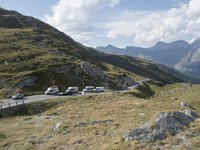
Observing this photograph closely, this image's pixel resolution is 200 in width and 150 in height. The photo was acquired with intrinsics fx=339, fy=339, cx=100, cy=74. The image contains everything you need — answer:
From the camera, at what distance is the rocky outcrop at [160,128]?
41625 mm

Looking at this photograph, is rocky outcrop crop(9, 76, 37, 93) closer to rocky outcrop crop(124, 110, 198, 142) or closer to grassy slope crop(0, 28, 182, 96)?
grassy slope crop(0, 28, 182, 96)

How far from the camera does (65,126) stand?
171 ft

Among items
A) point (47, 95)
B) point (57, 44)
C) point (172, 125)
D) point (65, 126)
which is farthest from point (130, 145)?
point (57, 44)

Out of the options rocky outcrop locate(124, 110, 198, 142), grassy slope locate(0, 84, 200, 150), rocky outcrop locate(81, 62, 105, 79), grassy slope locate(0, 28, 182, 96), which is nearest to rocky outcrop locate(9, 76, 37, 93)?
grassy slope locate(0, 28, 182, 96)

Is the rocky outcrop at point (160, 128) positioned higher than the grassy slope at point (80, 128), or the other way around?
the rocky outcrop at point (160, 128)

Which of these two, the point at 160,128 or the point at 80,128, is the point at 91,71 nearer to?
the point at 80,128

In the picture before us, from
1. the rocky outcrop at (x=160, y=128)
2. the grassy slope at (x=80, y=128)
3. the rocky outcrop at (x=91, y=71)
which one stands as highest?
the rocky outcrop at (x=91, y=71)

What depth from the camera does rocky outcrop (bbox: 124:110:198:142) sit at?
41.6 meters

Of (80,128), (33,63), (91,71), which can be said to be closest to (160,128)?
(80,128)

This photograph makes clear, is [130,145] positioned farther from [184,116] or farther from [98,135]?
[184,116]

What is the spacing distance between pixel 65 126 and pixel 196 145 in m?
A: 21.1

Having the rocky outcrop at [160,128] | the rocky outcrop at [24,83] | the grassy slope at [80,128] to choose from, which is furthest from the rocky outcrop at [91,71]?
the rocky outcrop at [160,128]

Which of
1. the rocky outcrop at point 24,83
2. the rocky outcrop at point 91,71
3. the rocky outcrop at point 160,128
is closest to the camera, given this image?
the rocky outcrop at point 160,128

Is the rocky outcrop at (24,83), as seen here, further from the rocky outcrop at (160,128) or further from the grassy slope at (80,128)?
the rocky outcrop at (160,128)
